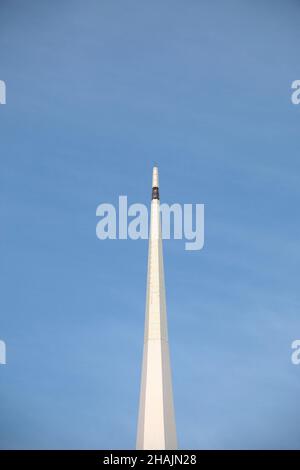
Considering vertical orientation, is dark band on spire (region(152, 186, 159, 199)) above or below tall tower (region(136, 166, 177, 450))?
above

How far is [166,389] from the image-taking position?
9250 cm

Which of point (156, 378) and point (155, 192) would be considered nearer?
point (156, 378)

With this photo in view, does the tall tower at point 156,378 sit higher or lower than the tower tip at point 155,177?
lower

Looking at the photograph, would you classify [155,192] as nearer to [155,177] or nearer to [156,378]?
[155,177]

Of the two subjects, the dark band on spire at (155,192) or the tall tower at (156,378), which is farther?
the dark band on spire at (155,192)

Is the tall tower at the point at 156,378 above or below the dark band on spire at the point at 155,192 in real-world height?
below

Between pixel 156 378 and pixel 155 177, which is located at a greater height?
pixel 155 177

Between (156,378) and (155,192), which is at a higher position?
(155,192)

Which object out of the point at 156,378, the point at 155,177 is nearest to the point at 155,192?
the point at 155,177

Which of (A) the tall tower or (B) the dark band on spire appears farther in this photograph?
(B) the dark band on spire

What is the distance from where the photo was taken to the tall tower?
8850 cm

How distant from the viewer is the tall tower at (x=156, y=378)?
88.5 meters

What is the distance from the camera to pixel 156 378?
301ft
